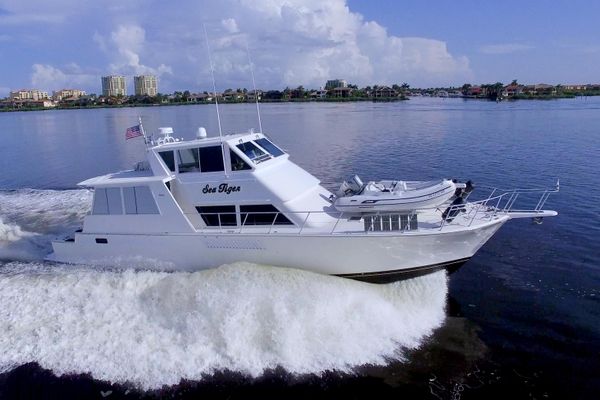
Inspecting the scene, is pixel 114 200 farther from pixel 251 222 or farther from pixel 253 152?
pixel 253 152

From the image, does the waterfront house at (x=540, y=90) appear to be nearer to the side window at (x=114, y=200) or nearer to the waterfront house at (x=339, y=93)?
the waterfront house at (x=339, y=93)

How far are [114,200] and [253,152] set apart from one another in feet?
11.9

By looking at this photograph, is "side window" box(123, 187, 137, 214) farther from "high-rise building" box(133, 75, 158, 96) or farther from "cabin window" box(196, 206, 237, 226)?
"high-rise building" box(133, 75, 158, 96)

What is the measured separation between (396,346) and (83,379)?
19.2 ft

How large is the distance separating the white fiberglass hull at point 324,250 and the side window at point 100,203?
86cm

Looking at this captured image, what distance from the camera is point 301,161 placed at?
27344 mm

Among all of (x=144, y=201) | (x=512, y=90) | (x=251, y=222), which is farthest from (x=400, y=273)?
(x=512, y=90)

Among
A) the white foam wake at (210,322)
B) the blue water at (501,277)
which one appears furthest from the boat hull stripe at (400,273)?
the blue water at (501,277)

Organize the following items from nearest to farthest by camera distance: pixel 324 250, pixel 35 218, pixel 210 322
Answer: pixel 210 322 < pixel 324 250 < pixel 35 218

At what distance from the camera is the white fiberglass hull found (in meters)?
9.73

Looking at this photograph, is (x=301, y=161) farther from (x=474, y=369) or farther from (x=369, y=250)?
(x=474, y=369)

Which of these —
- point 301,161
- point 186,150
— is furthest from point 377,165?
point 186,150

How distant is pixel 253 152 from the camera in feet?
36.4

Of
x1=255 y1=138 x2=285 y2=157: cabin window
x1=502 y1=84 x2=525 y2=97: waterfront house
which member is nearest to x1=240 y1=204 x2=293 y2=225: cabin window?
x1=255 y1=138 x2=285 y2=157: cabin window
